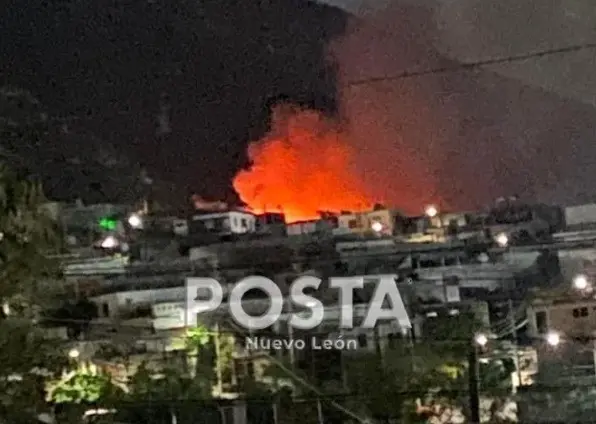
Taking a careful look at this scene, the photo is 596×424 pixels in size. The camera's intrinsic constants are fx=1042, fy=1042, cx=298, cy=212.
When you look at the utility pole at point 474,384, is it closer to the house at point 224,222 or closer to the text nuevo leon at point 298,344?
the text nuevo leon at point 298,344

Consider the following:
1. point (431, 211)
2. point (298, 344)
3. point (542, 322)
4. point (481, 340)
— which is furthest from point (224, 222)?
point (542, 322)

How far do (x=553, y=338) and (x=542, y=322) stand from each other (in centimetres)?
4

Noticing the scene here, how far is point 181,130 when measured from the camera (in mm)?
2318

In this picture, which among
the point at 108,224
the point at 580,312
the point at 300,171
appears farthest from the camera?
the point at 108,224

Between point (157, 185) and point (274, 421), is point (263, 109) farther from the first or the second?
point (274, 421)

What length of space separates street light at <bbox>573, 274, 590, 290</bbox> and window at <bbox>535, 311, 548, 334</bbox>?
87 millimetres

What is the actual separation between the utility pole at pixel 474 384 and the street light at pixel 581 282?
0.79 feet

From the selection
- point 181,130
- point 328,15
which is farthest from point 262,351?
point 328,15

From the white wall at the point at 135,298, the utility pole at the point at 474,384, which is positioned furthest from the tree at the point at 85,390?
the utility pole at the point at 474,384

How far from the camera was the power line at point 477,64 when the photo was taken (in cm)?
212

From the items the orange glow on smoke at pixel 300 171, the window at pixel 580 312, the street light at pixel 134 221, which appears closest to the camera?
the window at pixel 580 312

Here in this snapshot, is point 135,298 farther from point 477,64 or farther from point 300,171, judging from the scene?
point 477,64

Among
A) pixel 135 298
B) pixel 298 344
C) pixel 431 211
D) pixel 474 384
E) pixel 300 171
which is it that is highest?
pixel 300 171

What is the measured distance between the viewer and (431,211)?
2180 mm
